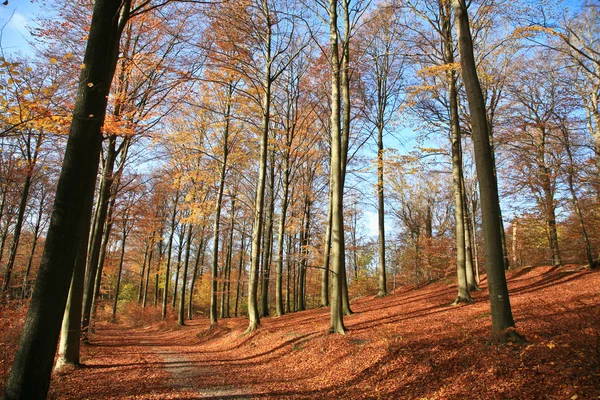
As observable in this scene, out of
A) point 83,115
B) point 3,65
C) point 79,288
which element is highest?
point 3,65

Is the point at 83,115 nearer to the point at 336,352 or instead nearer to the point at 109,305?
the point at 336,352

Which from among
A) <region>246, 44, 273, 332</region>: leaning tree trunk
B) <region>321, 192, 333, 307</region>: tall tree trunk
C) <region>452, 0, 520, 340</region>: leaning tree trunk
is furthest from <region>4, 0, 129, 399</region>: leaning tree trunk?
<region>321, 192, 333, 307</region>: tall tree trunk

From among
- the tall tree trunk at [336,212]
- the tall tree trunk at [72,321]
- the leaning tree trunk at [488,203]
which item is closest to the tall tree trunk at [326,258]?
the tall tree trunk at [336,212]

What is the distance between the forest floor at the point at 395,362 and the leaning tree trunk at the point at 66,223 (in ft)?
7.38

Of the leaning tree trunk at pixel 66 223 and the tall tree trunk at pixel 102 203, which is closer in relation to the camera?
A: the leaning tree trunk at pixel 66 223

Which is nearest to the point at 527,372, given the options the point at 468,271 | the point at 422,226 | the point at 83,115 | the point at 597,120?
the point at 83,115

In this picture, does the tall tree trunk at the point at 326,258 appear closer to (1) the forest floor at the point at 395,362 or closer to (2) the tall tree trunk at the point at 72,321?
(1) the forest floor at the point at 395,362

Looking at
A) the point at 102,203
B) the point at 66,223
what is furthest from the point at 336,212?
the point at 102,203

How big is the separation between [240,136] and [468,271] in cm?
1219

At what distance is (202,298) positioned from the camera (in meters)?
37.1

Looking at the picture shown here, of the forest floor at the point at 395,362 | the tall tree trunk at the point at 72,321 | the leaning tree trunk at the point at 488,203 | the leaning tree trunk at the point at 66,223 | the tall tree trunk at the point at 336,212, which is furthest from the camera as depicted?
the tall tree trunk at the point at 336,212

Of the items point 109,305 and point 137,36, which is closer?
point 137,36

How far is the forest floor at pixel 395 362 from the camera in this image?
4199 millimetres

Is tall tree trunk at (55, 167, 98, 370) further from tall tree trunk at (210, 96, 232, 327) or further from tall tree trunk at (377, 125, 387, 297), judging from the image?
tall tree trunk at (377, 125, 387, 297)
